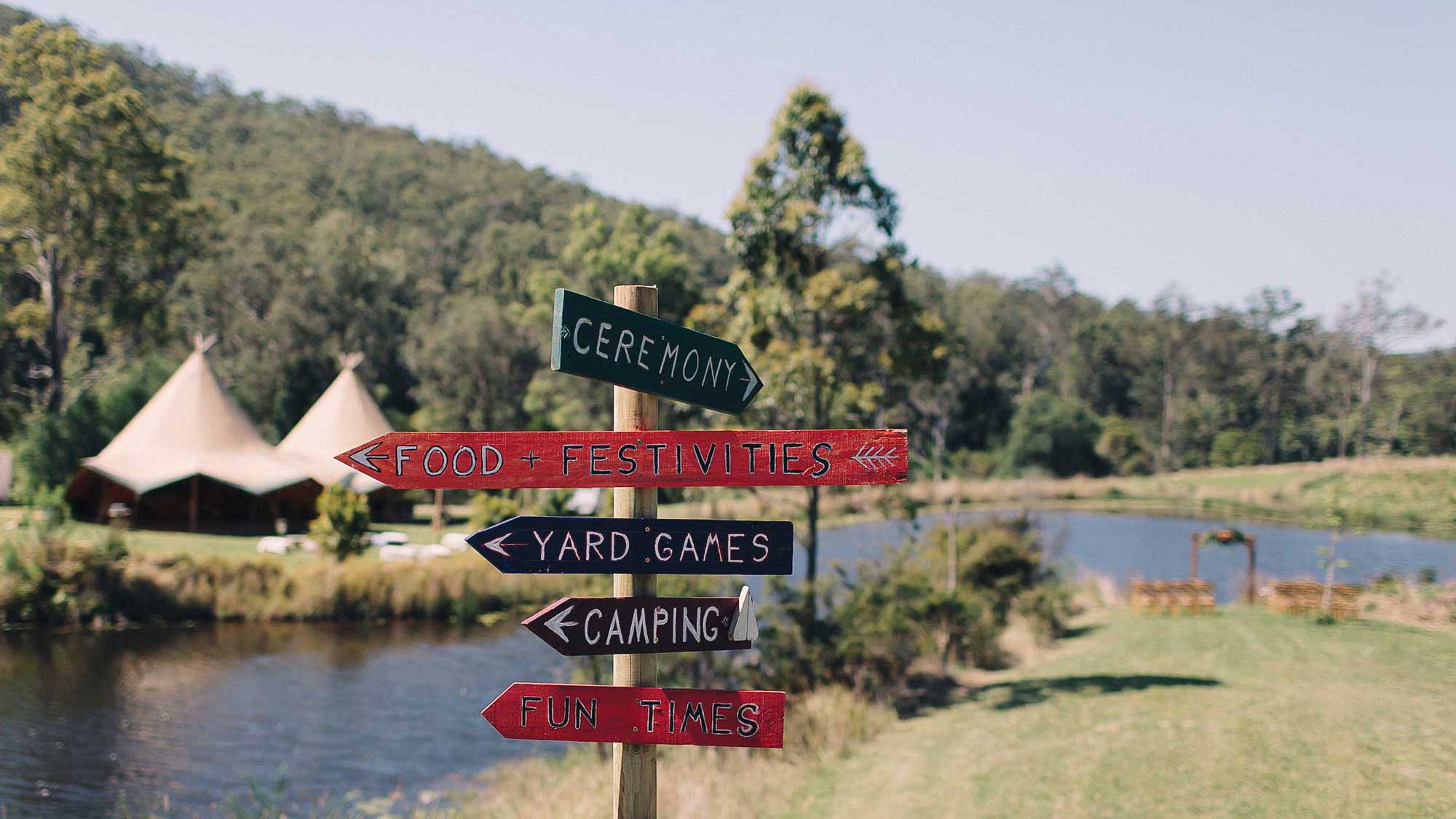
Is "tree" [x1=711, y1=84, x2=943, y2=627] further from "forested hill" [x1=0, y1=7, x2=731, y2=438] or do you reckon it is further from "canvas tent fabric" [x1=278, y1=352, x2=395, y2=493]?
"forested hill" [x1=0, y1=7, x2=731, y2=438]

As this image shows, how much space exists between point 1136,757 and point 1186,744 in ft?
1.59

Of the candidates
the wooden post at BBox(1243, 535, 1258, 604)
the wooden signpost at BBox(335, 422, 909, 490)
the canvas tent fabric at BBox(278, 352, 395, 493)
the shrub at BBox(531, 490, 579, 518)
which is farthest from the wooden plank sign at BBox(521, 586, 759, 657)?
the canvas tent fabric at BBox(278, 352, 395, 493)

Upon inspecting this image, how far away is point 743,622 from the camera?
152 inches

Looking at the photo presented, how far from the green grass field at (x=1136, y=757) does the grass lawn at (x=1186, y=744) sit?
2 cm

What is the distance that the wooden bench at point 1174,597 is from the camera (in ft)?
63.9

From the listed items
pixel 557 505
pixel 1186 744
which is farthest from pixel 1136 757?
pixel 557 505

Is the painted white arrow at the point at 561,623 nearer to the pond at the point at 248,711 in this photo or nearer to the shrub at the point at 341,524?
the pond at the point at 248,711

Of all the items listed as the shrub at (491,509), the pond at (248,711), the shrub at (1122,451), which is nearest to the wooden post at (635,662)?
the pond at (248,711)

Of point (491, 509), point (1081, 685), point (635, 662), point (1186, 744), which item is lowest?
point (1081, 685)

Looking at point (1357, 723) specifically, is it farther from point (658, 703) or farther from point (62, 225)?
point (62, 225)

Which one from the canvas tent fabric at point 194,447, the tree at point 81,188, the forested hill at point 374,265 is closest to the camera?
the canvas tent fabric at point 194,447

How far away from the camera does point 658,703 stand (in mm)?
3812

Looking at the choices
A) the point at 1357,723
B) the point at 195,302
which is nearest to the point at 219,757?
the point at 1357,723

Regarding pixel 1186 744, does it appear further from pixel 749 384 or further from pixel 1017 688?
pixel 749 384
